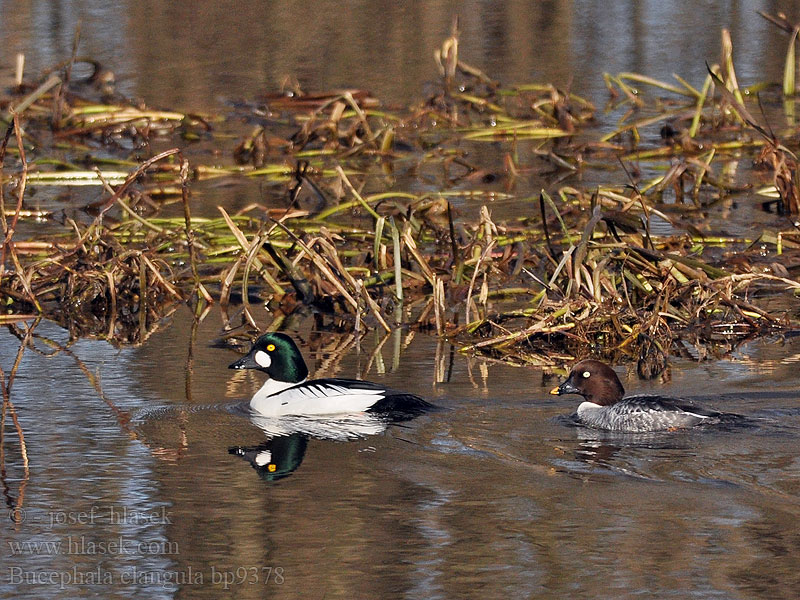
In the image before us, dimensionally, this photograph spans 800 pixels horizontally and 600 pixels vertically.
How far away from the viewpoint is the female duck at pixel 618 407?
675 cm

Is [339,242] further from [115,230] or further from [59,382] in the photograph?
[59,382]

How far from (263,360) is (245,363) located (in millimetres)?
123

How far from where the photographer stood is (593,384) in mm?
7246

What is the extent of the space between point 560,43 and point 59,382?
48.1ft

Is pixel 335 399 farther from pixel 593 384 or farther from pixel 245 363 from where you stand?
pixel 593 384

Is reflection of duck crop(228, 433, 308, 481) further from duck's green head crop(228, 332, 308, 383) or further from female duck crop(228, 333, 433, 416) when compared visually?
duck's green head crop(228, 332, 308, 383)

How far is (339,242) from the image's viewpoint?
34.5 feet

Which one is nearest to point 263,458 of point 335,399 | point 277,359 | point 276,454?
point 276,454

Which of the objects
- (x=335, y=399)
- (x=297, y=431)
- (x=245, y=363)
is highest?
(x=245, y=363)

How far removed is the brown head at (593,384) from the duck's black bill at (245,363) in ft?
5.16

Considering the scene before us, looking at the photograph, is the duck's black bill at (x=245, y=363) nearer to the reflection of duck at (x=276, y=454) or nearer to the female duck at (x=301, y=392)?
the female duck at (x=301, y=392)

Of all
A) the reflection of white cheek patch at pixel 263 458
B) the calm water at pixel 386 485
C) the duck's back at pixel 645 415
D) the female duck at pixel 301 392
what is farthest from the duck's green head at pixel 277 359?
the duck's back at pixel 645 415

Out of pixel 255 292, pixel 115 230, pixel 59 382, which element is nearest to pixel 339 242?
pixel 255 292

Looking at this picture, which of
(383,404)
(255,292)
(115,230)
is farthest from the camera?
(115,230)
